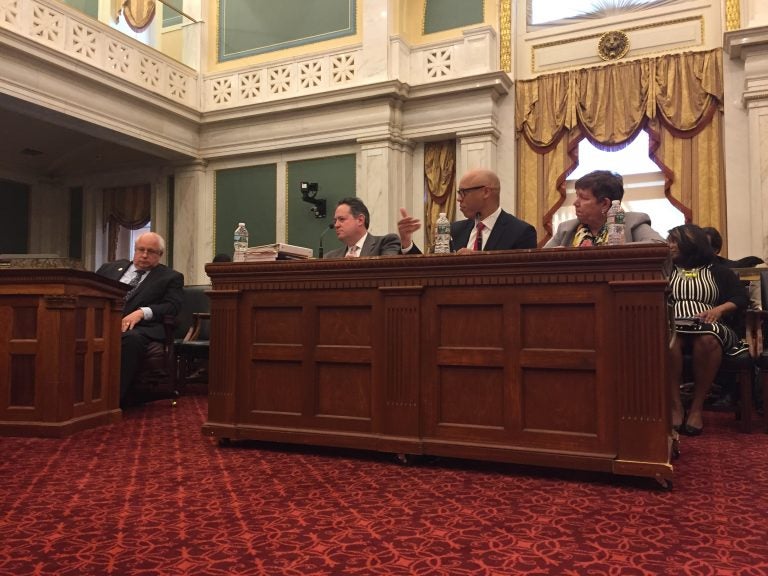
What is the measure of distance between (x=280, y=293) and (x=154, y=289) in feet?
5.96

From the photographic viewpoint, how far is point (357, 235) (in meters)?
3.87

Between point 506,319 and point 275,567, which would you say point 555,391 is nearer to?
point 506,319

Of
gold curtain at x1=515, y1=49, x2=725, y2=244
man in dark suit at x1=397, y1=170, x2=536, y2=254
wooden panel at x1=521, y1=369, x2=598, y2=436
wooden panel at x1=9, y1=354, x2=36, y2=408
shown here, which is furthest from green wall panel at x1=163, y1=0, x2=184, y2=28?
wooden panel at x1=521, y1=369, x2=598, y2=436

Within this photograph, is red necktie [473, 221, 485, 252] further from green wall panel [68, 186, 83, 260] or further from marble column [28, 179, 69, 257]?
marble column [28, 179, 69, 257]

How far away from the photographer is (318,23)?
8.02m

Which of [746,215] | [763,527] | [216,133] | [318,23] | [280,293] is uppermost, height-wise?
[318,23]

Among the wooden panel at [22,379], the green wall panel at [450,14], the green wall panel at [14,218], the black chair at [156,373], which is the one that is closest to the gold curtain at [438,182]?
the green wall panel at [450,14]

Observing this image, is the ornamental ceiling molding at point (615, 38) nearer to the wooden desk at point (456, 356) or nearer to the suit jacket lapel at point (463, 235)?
the suit jacket lapel at point (463, 235)

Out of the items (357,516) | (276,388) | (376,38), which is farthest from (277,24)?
(357,516)

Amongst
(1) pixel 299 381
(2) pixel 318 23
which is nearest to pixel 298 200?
(2) pixel 318 23

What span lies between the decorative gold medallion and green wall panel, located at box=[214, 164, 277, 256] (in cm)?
399

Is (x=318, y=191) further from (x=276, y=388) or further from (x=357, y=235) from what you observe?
(x=276, y=388)

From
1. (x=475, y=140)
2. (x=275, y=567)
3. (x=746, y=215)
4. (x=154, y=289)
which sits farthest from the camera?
(x=475, y=140)

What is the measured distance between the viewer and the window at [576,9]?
6.82 m
